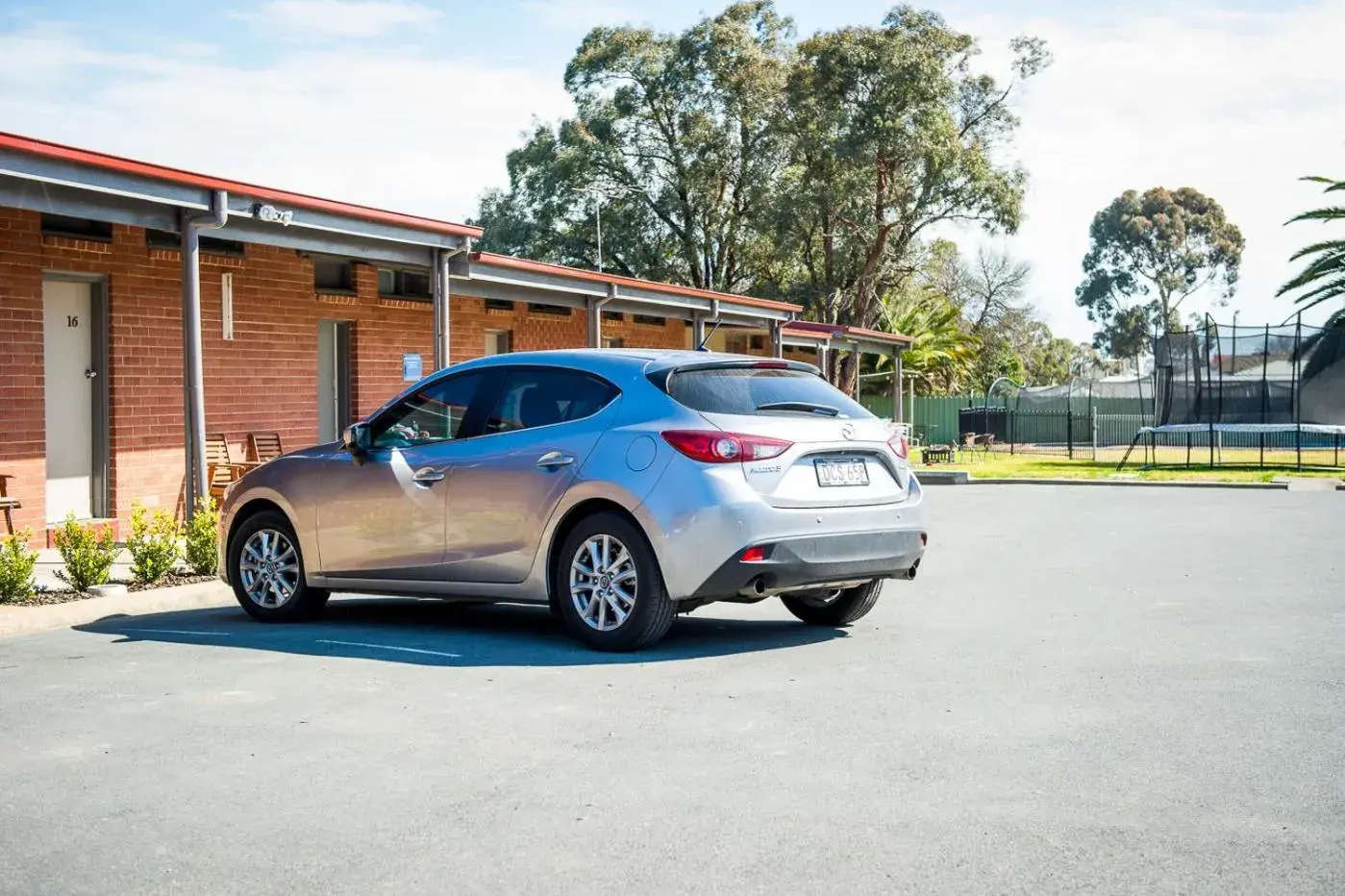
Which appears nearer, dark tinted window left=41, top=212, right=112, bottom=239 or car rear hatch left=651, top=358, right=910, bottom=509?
car rear hatch left=651, top=358, right=910, bottom=509

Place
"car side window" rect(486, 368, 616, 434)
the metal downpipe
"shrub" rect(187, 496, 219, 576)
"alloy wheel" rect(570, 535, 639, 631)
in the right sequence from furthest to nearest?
1. the metal downpipe
2. "shrub" rect(187, 496, 219, 576)
3. "car side window" rect(486, 368, 616, 434)
4. "alloy wheel" rect(570, 535, 639, 631)

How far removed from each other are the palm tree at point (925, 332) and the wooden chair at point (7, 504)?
3668 cm

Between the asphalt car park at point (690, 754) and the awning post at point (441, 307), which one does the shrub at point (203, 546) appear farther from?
the awning post at point (441, 307)

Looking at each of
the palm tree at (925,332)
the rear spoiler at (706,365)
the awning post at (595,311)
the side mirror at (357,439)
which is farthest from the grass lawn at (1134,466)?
the side mirror at (357,439)

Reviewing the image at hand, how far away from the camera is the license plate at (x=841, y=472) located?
8.23 m

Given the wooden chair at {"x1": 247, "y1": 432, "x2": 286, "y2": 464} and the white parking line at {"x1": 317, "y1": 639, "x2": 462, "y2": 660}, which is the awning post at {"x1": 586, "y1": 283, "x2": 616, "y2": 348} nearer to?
the wooden chair at {"x1": 247, "y1": 432, "x2": 286, "y2": 464}

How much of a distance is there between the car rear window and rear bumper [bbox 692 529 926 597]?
740 millimetres

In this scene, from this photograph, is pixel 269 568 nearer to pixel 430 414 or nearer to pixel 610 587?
pixel 430 414

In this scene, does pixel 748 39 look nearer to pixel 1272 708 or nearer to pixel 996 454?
pixel 996 454

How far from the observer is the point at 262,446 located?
699 inches

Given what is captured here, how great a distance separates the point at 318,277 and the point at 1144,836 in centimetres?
1577

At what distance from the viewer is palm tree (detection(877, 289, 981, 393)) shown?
4909 centimetres

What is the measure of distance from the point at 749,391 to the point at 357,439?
2.59 m

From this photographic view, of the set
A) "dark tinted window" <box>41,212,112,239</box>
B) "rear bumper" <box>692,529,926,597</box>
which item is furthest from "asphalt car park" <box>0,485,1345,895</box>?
"dark tinted window" <box>41,212,112,239</box>
